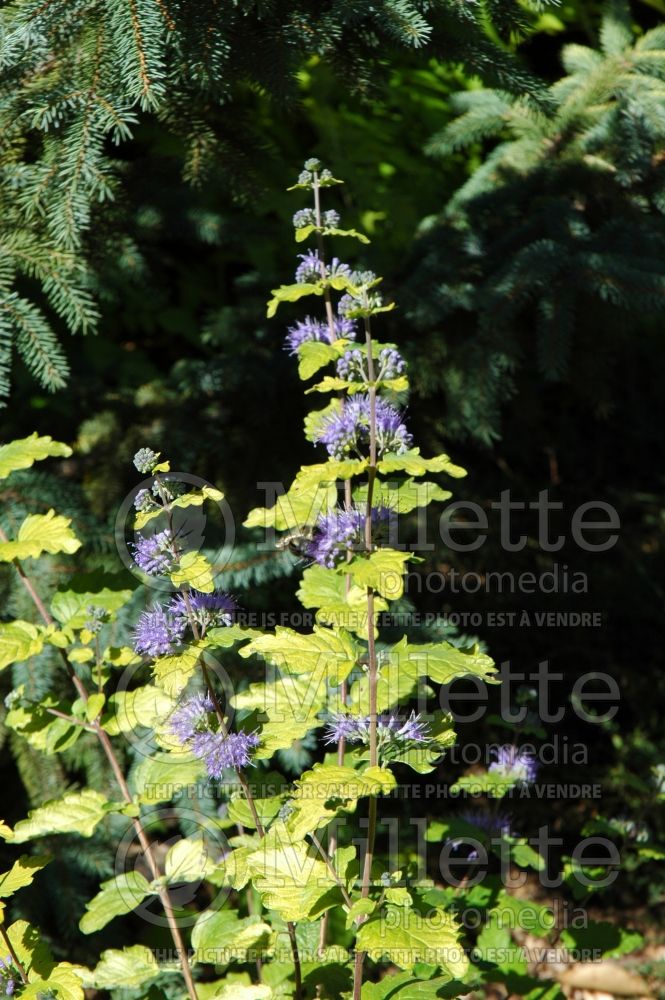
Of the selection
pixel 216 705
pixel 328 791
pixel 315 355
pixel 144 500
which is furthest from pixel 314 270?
pixel 328 791

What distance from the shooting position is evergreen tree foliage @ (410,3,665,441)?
2461mm

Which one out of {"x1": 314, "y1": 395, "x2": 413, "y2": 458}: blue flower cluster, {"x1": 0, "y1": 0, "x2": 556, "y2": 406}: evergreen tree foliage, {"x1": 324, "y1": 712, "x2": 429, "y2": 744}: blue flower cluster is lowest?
{"x1": 324, "y1": 712, "x2": 429, "y2": 744}: blue flower cluster

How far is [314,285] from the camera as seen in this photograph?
5.48 feet

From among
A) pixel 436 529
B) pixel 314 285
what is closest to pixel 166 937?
pixel 436 529

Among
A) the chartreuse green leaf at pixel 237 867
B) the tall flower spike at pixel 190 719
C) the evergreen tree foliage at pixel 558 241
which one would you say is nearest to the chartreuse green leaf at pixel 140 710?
the tall flower spike at pixel 190 719

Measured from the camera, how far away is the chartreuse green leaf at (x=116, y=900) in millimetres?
1661

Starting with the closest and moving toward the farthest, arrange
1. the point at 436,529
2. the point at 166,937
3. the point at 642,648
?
1. the point at 166,937
2. the point at 436,529
3. the point at 642,648

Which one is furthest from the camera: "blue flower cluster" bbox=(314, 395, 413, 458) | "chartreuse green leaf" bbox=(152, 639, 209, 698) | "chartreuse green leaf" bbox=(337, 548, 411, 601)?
"blue flower cluster" bbox=(314, 395, 413, 458)

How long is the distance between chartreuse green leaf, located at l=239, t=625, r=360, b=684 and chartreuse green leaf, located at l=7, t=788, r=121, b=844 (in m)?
0.47

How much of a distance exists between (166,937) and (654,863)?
1.63 metres

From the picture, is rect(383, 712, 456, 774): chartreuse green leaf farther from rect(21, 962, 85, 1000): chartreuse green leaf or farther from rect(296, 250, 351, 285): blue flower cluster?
rect(296, 250, 351, 285): blue flower cluster

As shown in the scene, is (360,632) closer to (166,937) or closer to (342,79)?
(342,79)

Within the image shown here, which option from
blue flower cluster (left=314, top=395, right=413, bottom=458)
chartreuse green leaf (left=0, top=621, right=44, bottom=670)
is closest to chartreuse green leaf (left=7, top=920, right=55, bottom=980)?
chartreuse green leaf (left=0, top=621, right=44, bottom=670)

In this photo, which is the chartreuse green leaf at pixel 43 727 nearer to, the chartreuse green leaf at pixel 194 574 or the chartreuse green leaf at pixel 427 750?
the chartreuse green leaf at pixel 194 574
